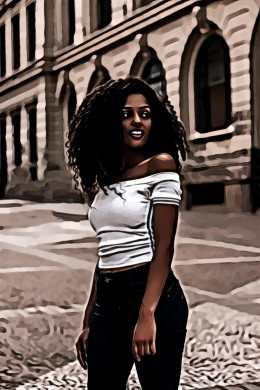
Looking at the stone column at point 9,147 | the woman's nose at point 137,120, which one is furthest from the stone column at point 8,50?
the woman's nose at point 137,120

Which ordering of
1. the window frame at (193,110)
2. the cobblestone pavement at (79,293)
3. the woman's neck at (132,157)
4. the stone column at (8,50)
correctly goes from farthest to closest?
the stone column at (8,50) < the window frame at (193,110) < the cobblestone pavement at (79,293) < the woman's neck at (132,157)

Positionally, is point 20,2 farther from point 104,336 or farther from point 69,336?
point 104,336

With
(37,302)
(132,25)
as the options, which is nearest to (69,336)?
(37,302)

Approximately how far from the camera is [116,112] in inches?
53.0

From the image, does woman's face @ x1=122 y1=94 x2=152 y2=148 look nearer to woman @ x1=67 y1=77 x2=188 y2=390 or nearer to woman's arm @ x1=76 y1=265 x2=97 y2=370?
woman @ x1=67 y1=77 x2=188 y2=390

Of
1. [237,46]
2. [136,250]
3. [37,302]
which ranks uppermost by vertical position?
[237,46]

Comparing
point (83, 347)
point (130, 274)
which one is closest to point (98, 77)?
point (83, 347)

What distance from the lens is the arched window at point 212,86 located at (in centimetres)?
313

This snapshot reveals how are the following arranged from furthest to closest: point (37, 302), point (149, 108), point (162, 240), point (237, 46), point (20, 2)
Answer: point (20, 2) < point (237, 46) < point (37, 302) < point (149, 108) < point (162, 240)

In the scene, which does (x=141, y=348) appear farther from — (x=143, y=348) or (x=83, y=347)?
(x=83, y=347)

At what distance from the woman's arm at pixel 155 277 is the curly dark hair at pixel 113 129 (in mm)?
161

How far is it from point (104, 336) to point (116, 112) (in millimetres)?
472

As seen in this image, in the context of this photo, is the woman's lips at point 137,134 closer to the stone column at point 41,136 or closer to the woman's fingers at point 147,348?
the woman's fingers at point 147,348

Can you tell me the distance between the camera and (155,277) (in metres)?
1.15
